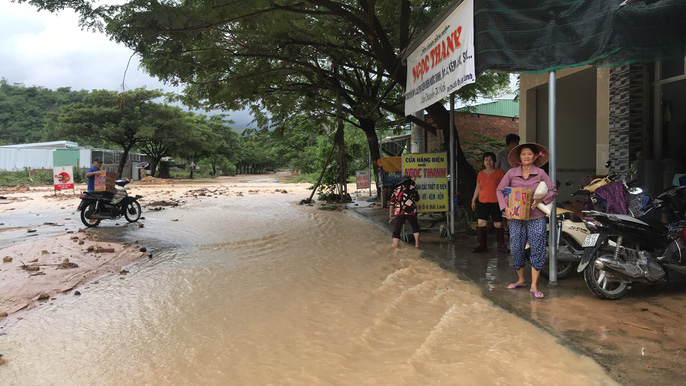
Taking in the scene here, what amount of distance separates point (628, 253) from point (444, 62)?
3.39 meters

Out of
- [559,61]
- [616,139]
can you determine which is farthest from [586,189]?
[616,139]

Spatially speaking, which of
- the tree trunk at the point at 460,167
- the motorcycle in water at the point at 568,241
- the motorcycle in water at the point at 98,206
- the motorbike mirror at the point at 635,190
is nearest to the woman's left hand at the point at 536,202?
the motorcycle in water at the point at 568,241

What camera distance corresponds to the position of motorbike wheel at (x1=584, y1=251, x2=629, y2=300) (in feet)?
14.5

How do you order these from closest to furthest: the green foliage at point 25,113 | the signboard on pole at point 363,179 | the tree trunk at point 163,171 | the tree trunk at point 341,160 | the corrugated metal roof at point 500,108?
the tree trunk at point 341,160
the signboard on pole at point 363,179
the corrugated metal roof at point 500,108
the tree trunk at point 163,171
the green foliage at point 25,113

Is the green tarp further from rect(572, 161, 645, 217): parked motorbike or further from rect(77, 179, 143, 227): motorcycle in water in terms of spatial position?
rect(77, 179, 143, 227): motorcycle in water

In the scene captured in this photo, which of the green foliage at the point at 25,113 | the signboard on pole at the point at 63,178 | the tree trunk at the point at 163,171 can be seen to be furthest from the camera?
the green foliage at the point at 25,113

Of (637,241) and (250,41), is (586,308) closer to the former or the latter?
(637,241)

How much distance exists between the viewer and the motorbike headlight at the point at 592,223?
180 inches

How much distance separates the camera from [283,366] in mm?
3441

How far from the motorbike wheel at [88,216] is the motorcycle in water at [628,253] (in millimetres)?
10907

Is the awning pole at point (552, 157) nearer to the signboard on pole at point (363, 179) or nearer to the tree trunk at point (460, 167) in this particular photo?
the tree trunk at point (460, 167)

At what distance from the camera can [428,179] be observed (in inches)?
330

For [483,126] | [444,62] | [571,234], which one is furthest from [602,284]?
[483,126]

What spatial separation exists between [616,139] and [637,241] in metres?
4.03
